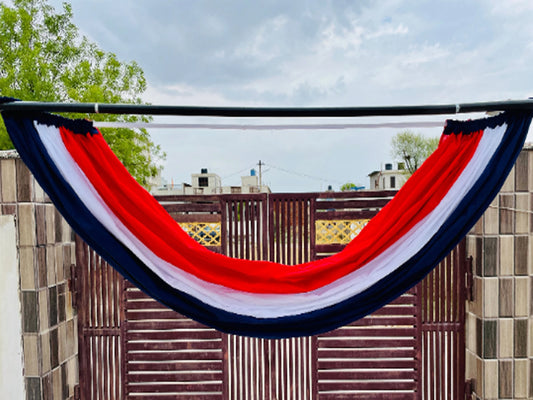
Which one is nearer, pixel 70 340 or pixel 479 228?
pixel 479 228

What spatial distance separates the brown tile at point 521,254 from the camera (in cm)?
181

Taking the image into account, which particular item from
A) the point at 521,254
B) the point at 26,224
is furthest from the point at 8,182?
the point at 521,254

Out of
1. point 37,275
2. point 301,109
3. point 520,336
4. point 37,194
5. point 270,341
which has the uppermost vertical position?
point 301,109

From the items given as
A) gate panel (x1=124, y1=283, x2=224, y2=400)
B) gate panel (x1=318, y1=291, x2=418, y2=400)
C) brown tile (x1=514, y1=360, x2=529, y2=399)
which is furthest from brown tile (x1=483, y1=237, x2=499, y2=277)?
gate panel (x1=124, y1=283, x2=224, y2=400)

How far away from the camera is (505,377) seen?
1830mm

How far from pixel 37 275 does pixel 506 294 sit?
103 inches

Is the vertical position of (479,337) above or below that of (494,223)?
below

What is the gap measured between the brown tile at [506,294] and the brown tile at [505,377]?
304mm

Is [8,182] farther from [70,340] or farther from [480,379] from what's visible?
[480,379]

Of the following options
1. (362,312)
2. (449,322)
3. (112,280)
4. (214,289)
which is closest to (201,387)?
(112,280)

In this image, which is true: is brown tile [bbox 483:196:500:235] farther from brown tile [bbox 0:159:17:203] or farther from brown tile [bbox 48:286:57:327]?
brown tile [bbox 0:159:17:203]

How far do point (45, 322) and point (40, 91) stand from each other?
830cm

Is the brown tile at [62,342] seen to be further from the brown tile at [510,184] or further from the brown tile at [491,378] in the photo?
the brown tile at [510,184]

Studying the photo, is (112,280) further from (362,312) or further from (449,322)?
(449,322)
